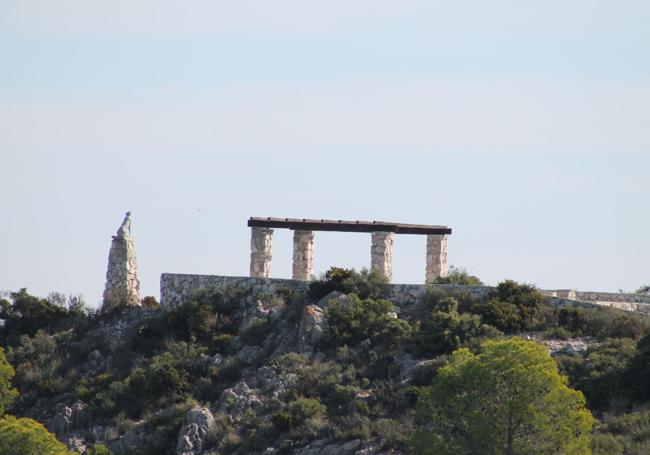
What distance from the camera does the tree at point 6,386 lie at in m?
69.9

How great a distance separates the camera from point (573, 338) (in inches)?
2574

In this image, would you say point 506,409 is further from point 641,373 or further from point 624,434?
point 641,373

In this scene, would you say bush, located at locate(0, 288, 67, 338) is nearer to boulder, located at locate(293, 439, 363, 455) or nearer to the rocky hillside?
the rocky hillside

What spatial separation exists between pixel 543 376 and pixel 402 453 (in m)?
6.71

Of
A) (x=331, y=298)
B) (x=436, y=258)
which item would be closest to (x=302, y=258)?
(x=331, y=298)

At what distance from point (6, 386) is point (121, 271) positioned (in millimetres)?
8184

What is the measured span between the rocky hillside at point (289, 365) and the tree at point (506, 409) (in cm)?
338

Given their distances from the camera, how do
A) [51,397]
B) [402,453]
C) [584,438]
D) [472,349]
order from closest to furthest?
[584,438] → [402,453] → [472,349] → [51,397]

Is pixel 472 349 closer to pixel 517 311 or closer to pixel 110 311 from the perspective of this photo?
pixel 517 311

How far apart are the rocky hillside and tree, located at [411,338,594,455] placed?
338cm

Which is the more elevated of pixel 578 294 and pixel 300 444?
pixel 578 294

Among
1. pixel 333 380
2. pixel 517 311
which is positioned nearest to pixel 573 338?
pixel 517 311

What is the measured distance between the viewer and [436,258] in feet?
246

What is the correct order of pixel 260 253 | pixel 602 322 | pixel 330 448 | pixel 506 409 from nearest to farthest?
pixel 506 409, pixel 330 448, pixel 602 322, pixel 260 253
